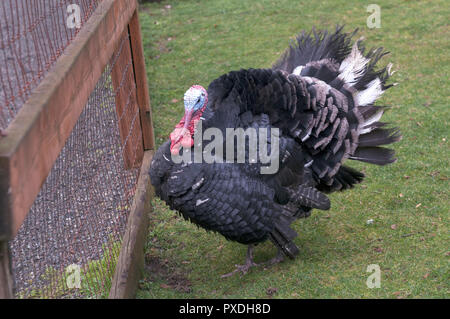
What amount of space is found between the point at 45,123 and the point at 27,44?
1.96 ft

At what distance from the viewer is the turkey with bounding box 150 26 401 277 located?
3975 millimetres

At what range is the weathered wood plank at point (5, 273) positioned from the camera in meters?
2.34

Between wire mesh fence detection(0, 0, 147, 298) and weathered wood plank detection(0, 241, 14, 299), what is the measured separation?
1.05 metres

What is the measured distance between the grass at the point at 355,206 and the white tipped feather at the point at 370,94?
0.99 m

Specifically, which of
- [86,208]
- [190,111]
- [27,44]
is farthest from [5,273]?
[86,208]

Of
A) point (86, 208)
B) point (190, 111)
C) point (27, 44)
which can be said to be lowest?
point (86, 208)

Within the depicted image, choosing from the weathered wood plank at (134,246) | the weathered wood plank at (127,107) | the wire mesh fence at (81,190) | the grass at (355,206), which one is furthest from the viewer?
the weathered wood plank at (127,107)

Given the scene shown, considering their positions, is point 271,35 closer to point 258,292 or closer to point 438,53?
point 438,53

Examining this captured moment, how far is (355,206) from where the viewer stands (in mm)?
5195

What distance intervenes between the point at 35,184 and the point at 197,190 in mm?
1553

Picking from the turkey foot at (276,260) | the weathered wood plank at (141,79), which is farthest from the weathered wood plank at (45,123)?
the turkey foot at (276,260)

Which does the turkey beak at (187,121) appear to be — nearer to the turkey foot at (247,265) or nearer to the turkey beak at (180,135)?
the turkey beak at (180,135)

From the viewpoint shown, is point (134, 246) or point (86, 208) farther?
point (86, 208)

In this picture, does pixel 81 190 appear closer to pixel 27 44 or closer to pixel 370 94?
pixel 27 44
